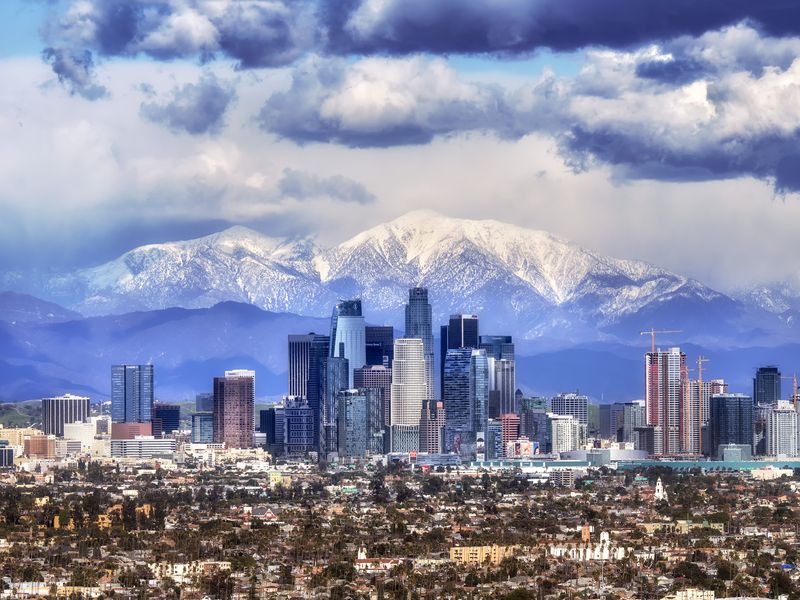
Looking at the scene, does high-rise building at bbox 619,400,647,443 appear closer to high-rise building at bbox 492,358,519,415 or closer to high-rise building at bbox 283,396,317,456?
high-rise building at bbox 492,358,519,415

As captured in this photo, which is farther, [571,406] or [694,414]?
[571,406]

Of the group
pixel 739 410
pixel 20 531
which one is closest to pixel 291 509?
pixel 20 531

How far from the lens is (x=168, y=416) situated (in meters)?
164

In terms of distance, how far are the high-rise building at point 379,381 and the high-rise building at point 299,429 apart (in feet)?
15.5

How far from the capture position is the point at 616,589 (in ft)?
211

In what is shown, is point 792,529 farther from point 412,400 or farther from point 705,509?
point 412,400

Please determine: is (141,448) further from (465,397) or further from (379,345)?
(379,345)

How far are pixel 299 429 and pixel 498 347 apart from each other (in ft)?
76.0

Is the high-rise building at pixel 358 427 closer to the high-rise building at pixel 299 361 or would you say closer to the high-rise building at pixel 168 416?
Result: the high-rise building at pixel 168 416

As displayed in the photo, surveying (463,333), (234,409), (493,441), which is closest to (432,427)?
(493,441)

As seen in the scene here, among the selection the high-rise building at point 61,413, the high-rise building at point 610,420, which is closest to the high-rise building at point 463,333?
the high-rise building at point 610,420

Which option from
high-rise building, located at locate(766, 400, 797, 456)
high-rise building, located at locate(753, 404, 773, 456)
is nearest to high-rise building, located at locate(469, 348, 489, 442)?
high-rise building, located at locate(753, 404, 773, 456)

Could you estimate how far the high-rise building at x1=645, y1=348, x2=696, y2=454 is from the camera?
488 feet

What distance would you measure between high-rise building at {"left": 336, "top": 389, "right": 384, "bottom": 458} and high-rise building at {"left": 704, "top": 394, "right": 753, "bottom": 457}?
816 inches
